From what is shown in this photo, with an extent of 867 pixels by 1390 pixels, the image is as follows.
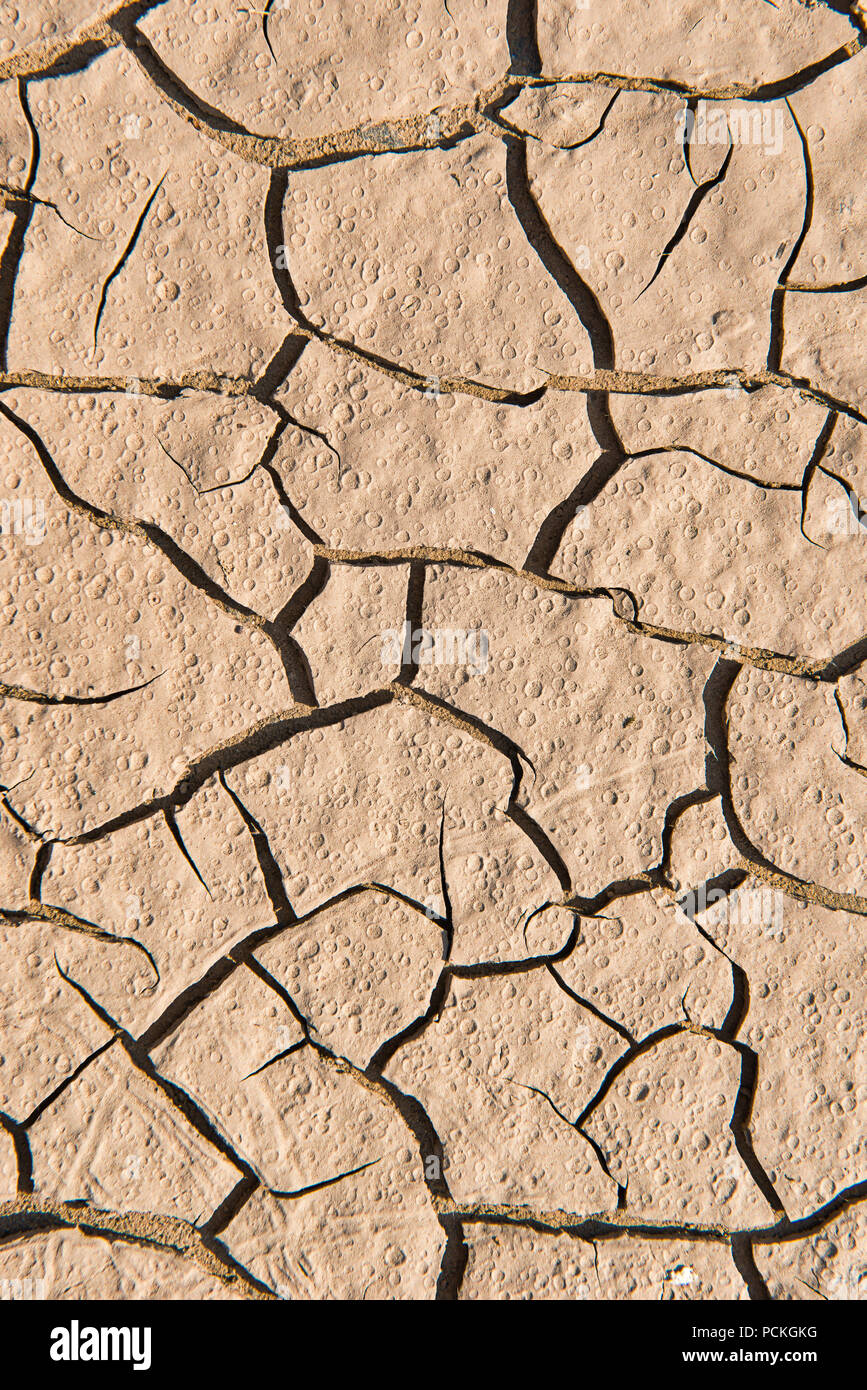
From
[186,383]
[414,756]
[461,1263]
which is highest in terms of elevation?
[186,383]

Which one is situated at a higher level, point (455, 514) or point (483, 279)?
point (483, 279)

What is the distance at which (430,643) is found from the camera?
2070mm

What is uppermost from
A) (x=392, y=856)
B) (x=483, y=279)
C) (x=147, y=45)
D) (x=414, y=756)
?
(x=147, y=45)

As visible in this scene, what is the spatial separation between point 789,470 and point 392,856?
3.96ft

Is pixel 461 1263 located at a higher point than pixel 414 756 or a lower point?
lower

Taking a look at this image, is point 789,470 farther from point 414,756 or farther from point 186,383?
point 186,383

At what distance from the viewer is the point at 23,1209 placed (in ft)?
6.66

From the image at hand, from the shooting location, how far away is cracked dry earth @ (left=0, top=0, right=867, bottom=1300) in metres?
2.02

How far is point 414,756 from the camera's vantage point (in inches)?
81.0

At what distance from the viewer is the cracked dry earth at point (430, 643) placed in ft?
6.61

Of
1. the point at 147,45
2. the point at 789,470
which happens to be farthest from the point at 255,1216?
the point at 147,45

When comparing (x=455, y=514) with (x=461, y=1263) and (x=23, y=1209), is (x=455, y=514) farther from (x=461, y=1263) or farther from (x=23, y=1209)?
(x=23, y=1209)
